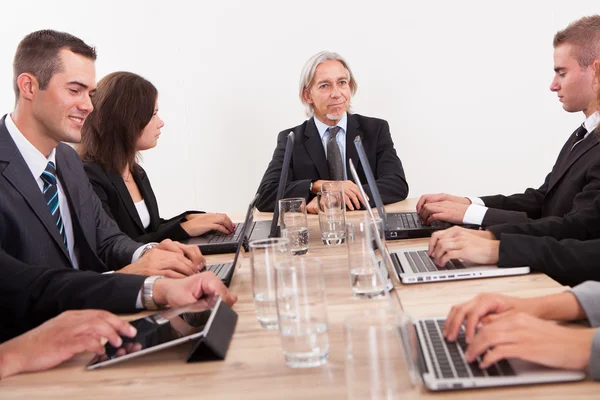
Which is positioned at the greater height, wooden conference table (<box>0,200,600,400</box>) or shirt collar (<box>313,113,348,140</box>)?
A: shirt collar (<box>313,113,348,140</box>)

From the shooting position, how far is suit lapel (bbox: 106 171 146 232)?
10.7 ft

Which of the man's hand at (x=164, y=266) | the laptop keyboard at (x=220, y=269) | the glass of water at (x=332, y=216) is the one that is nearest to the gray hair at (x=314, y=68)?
the glass of water at (x=332, y=216)

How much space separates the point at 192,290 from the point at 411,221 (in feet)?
4.57

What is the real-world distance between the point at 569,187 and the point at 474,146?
85.5 inches

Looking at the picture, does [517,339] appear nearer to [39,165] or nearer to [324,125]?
[39,165]

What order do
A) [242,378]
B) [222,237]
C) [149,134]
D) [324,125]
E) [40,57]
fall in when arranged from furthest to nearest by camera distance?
[324,125] → [149,134] → [222,237] → [40,57] → [242,378]

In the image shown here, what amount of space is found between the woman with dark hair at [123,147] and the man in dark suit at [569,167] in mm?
1167

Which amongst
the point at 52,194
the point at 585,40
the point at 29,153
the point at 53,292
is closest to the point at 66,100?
the point at 29,153

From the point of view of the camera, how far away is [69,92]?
270 cm

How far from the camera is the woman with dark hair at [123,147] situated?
128 inches

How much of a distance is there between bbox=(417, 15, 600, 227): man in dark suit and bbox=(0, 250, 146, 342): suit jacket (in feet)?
4.50

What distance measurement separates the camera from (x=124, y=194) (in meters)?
3.28

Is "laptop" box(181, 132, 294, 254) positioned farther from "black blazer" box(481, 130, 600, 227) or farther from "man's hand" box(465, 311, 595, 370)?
"man's hand" box(465, 311, 595, 370)

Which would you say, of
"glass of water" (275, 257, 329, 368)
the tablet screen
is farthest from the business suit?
the tablet screen
